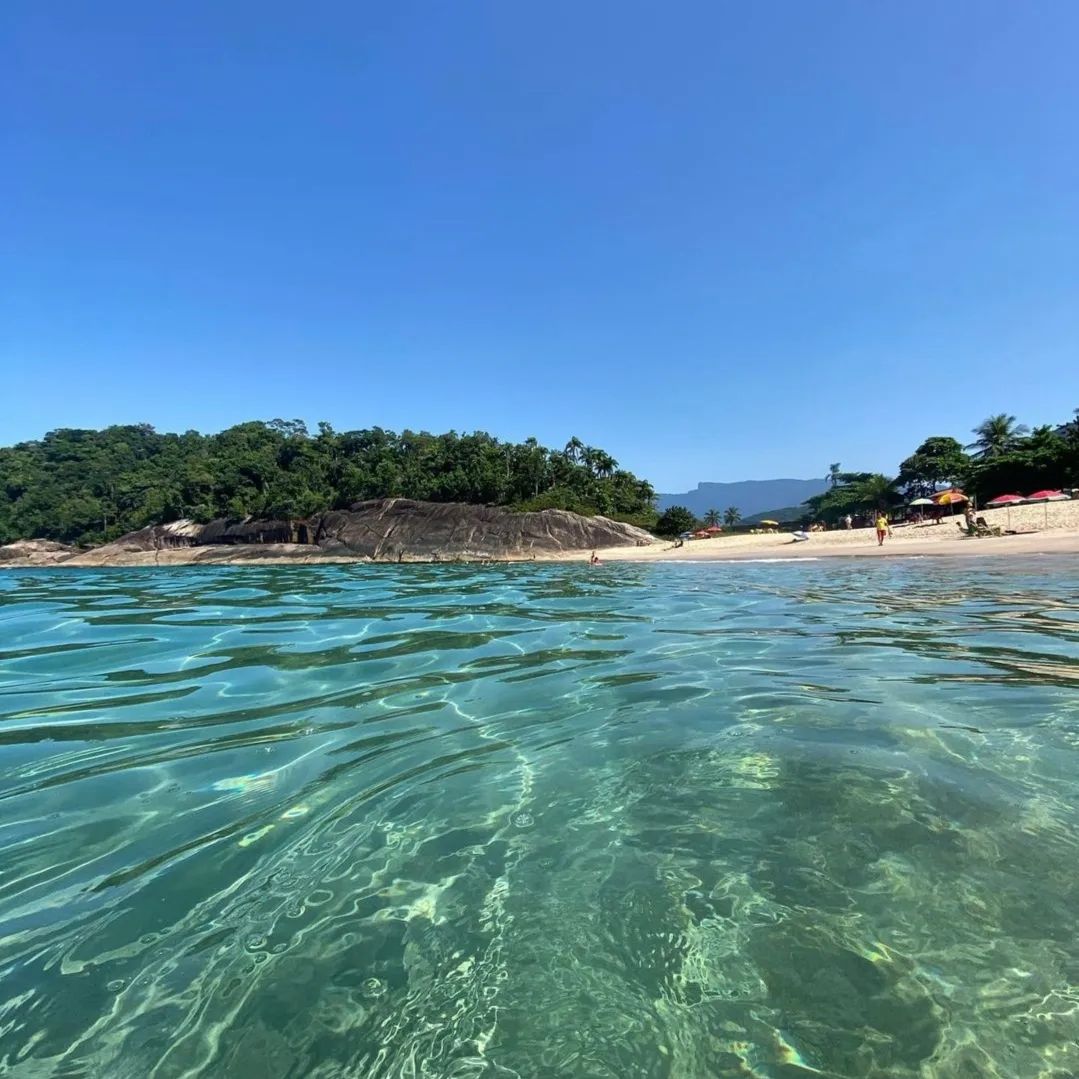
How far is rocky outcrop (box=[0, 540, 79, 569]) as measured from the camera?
6119 centimetres

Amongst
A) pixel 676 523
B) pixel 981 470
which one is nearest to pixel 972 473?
pixel 981 470

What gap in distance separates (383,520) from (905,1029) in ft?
181

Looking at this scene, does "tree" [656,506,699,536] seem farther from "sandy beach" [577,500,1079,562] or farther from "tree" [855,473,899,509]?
"tree" [855,473,899,509]

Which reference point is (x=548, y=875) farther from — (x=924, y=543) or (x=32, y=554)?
(x=32, y=554)

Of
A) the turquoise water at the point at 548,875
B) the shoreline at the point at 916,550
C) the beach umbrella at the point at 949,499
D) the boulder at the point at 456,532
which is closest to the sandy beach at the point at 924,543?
the shoreline at the point at 916,550

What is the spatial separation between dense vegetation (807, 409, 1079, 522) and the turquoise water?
4813cm

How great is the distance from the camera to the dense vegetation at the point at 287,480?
5966 centimetres

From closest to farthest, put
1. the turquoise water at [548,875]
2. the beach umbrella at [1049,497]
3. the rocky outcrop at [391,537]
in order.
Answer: the turquoise water at [548,875] < the beach umbrella at [1049,497] < the rocky outcrop at [391,537]

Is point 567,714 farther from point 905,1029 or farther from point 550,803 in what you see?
point 905,1029

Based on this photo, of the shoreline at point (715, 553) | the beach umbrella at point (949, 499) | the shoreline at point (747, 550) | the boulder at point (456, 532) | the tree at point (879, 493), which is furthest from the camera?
the tree at point (879, 493)

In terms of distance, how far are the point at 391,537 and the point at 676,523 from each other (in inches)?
1004

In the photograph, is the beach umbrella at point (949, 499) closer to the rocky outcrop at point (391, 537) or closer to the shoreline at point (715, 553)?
the shoreline at point (715, 553)

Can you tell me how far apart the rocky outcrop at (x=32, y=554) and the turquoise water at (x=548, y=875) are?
72.6m

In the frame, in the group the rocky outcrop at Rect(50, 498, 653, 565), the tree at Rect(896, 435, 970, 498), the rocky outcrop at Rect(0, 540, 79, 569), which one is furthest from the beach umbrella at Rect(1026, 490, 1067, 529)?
the rocky outcrop at Rect(0, 540, 79, 569)
